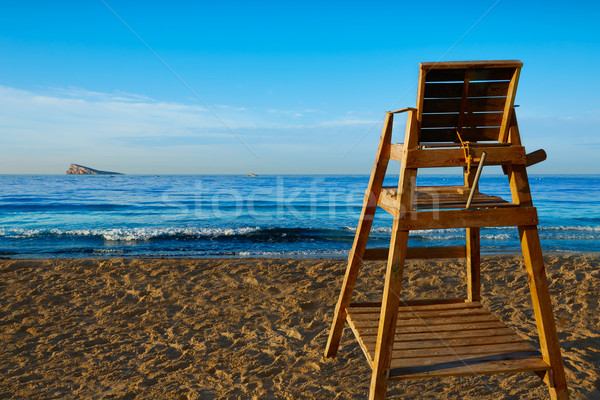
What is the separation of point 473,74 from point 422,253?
163 centimetres

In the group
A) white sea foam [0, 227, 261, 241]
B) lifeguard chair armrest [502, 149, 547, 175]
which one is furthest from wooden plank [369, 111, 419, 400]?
white sea foam [0, 227, 261, 241]

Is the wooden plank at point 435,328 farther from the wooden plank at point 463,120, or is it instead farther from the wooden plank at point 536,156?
the wooden plank at point 463,120

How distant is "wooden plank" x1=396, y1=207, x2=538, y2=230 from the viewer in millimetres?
2451

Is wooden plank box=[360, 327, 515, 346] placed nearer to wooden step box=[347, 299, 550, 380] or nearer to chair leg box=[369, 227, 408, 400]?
wooden step box=[347, 299, 550, 380]

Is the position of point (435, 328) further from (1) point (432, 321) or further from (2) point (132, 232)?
(2) point (132, 232)

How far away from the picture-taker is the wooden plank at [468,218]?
8.04 feet

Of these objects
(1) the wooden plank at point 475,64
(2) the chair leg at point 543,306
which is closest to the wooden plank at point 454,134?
(1) the wooden plank at point 475,64

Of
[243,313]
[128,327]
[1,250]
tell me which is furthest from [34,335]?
[1,250]

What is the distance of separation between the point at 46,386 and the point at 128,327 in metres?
1.29

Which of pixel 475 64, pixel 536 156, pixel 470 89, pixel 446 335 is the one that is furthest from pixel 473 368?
pixel 475 64

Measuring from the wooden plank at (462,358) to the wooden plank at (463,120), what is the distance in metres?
1.60

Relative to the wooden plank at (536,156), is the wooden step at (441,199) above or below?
below

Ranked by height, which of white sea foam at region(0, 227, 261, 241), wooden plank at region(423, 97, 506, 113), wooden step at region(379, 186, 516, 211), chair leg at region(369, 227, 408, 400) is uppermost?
wooden plank at region(423, 97, 506, 113)

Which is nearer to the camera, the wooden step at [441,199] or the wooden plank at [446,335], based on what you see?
the wooden step at [441,199]
